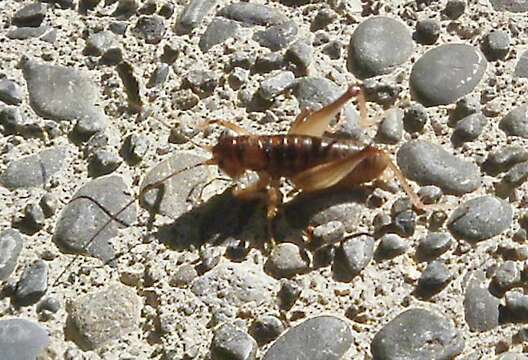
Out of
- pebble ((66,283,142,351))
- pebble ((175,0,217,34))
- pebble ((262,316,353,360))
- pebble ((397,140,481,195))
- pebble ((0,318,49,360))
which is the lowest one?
pebble ((0,318,49,360))

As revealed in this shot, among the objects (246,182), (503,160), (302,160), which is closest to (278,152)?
(302,160)

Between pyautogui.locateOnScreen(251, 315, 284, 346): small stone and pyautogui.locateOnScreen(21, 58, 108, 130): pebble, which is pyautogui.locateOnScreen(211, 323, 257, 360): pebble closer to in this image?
pyautogui.locateOnScreen(251, 315, 284, 346): small stone

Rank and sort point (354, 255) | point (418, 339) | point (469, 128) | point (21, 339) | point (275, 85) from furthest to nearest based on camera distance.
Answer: point (275, 85)
point (469, 128)
point (354, 255)
point (21, 339)
point (418, 339)

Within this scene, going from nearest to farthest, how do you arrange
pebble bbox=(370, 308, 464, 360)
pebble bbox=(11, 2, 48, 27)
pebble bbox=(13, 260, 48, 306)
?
pebble bbox=(370, 308, 464, 360), pebble bbox=(13, 260, 48, 306), pebble bbox=(11, 2, 48, 27)

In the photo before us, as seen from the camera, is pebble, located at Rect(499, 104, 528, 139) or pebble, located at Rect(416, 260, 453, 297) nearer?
pebble, located at Rect(416, 260, 453, 297)

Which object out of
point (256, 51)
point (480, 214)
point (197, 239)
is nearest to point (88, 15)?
point (256, 51)

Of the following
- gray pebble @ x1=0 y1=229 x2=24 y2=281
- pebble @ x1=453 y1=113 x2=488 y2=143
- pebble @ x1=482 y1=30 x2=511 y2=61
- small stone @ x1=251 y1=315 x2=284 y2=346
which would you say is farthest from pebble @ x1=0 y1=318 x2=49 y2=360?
pebble @ x1=482 y1=30 x2=511 y2=61

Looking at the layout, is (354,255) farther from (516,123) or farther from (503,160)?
(516,123)
